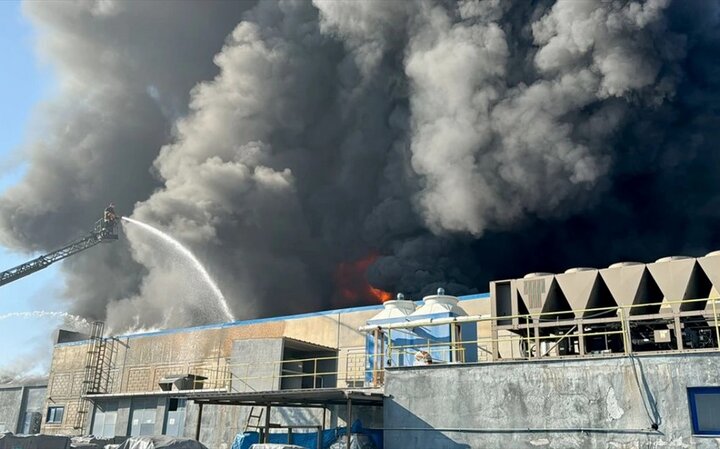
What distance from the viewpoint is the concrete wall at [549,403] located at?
47.5 feet

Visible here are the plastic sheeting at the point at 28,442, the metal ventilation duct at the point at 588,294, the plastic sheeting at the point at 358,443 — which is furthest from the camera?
the plastic sheeting at the point at 28,442

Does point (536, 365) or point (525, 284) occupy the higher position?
point (525, 284)

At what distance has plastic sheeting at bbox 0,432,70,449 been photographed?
64.4 ft

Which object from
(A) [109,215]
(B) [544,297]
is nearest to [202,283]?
(A) [109,215]

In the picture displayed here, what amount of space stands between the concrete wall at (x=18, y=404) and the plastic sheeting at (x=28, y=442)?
24700 millimetres

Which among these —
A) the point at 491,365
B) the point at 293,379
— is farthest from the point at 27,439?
the point at 491,365

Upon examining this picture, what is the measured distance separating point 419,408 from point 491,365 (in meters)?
2.35

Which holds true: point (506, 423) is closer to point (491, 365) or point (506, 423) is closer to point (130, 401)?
point (491, 365)

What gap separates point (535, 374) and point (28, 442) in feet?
50.3

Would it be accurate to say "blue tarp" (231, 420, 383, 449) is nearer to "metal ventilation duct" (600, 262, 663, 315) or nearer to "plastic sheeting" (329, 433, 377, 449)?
"plastic sheeting" (329, 433, 377, 449)

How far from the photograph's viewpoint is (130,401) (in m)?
32.5

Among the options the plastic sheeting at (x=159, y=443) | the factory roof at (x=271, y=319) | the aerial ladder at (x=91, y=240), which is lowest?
the plastic sheeting at (x=159, y=443)

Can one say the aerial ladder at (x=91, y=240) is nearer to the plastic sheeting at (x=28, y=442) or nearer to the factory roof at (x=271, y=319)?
the factory roof at (x=271, y=319)

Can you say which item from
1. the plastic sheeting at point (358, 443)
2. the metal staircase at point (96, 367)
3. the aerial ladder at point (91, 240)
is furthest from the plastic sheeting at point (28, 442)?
the aerial ladder at point (91, 240)
